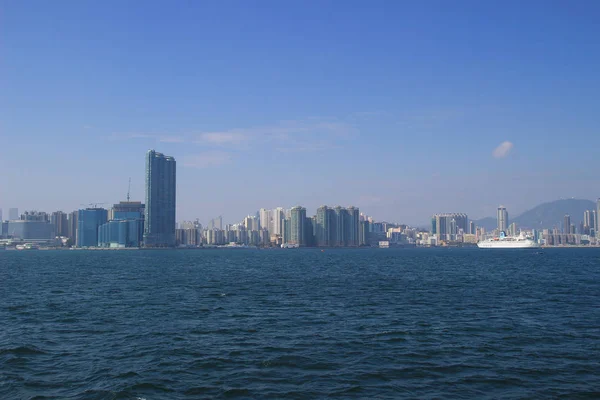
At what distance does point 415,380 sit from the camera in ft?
72.4

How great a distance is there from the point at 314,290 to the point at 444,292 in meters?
13.9

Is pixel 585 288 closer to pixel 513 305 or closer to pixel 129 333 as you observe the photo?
pixel 513 305

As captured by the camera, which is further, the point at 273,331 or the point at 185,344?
the point at 273,331

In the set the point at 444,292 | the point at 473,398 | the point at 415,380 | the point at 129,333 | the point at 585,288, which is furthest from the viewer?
the point at 585,288

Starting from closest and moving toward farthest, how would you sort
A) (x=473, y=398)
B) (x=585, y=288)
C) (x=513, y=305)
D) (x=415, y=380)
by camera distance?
(x=473, y=398), (x=415, y=380), (x=513, y=305), (x=585, y=288)

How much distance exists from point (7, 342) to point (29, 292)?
1176 inches

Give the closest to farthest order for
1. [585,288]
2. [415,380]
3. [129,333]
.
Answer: [415,380]
[129,333]
[585,288]

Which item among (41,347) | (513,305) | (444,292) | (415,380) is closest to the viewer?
(415,380)

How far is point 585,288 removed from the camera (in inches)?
2344

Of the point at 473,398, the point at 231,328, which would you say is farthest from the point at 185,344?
the point at 473,398

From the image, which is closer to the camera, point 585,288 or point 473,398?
point 473,398

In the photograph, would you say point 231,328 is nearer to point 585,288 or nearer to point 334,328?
point 334,328

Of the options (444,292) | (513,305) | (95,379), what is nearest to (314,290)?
(444,292)

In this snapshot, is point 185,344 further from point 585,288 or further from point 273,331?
point 585,288
